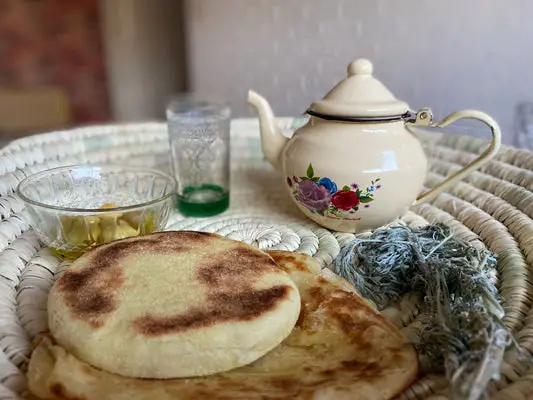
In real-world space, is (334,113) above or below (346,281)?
above

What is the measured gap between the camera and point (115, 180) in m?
0.75

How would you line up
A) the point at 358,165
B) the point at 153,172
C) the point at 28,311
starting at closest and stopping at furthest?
the point at 28,311 → the point at 358,165 → the point at 153,172

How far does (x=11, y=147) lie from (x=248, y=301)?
0.56 metres

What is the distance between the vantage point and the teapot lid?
0.63 metres

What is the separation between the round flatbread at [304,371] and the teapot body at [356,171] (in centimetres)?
21

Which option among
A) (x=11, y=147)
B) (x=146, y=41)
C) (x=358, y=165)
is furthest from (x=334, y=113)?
(x=146, y=41)

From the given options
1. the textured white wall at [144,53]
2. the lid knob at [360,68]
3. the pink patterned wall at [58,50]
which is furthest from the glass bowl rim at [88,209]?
the pink patterned wall at [58,50]

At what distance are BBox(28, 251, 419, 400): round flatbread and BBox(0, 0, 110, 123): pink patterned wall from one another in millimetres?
2096

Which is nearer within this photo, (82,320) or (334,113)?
(82,320)

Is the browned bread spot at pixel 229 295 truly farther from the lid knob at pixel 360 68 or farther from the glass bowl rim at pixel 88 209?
the lid knob at pixel 360 68

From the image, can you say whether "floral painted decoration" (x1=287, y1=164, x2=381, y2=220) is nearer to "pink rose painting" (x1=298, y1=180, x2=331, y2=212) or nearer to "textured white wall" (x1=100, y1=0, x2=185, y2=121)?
"pink rose painting" (x1=298, y1=180, x2=331, y2=212)

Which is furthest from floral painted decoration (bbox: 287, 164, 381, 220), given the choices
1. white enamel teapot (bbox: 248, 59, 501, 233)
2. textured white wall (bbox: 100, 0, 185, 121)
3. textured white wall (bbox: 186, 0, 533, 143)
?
textured white wall (bbox: 100, 0, 185, 121)

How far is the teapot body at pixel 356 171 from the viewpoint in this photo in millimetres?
640

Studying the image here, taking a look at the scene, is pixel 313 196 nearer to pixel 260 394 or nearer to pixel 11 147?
pixel 260 394
